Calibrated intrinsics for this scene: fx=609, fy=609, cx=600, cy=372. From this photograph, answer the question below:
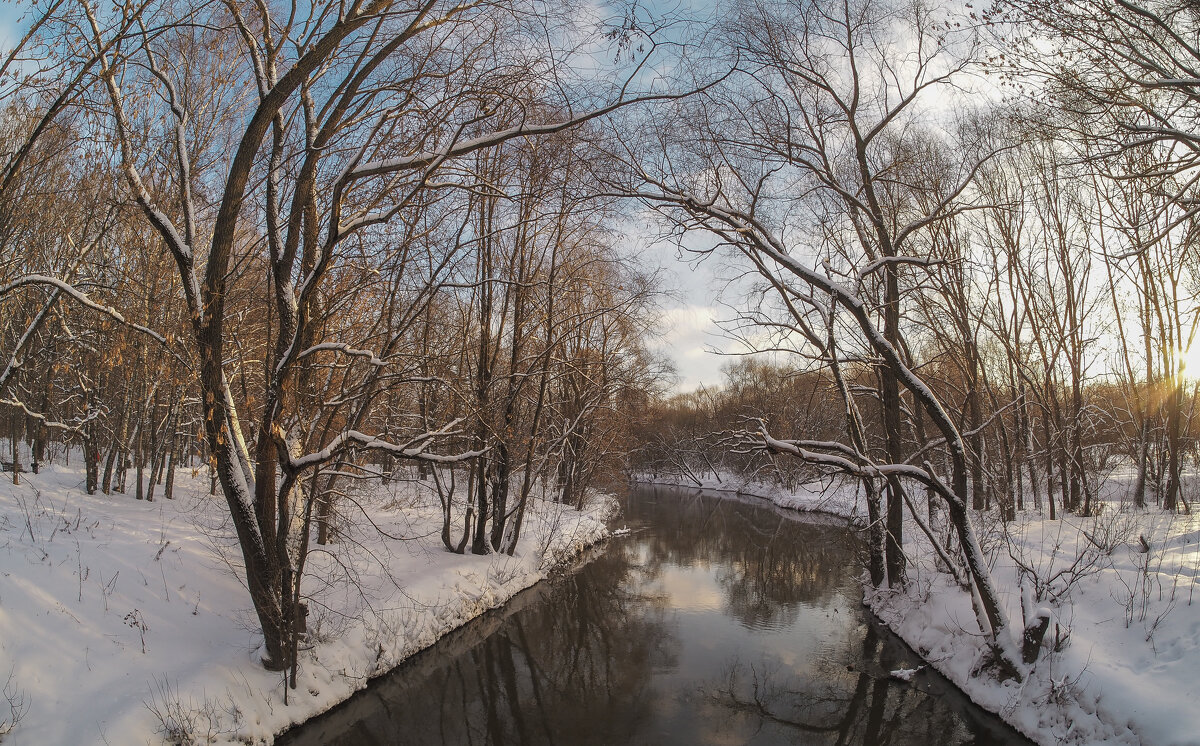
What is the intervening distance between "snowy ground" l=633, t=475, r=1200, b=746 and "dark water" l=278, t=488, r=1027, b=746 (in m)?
0.47

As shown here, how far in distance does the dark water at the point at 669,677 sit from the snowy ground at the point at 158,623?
2.18ft

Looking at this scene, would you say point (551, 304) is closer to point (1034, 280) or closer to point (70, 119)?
point (70, 119)

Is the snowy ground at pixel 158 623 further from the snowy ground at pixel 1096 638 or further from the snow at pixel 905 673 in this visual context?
the snowy ground at pixel 1096 638

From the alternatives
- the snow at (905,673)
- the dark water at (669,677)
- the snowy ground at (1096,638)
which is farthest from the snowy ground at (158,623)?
the snowy ground at (1096,638)

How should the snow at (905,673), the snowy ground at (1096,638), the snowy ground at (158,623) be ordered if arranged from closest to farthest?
the snowy ground at (158,623)
the snowy ground at (1096,638)
the snow at (905,673)

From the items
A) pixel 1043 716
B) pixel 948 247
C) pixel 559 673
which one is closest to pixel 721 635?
pixel 559 673

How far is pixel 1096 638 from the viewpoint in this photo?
7.21 metres

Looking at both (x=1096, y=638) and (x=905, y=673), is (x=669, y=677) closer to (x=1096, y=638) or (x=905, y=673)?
(x=905, y=673)

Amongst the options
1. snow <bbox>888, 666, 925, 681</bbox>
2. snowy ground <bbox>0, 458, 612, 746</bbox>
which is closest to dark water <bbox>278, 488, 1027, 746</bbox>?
snow <bbox>888, 666, 925, 681</bbox>

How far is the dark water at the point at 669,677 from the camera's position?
762 cm

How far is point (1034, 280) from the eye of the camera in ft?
59.2

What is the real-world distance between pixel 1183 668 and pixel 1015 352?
13.7m

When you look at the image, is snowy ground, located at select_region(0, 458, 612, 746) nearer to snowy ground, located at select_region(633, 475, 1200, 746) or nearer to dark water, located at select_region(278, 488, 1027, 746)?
dark water, located at select_region(278, 488, 1027, 746)

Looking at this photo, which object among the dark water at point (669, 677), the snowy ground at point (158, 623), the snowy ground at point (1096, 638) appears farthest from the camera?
the dark water at point (669, 677)
